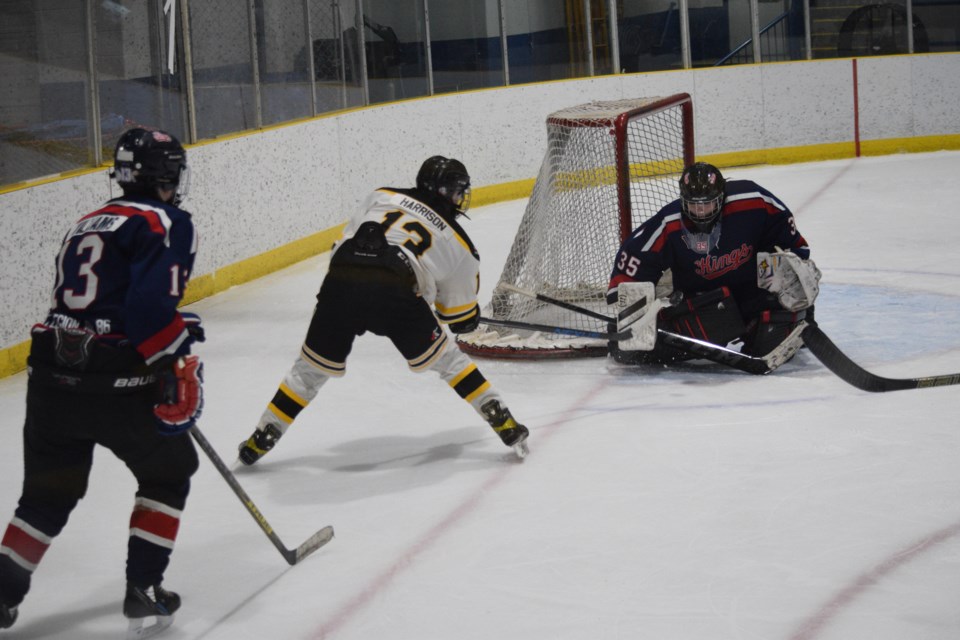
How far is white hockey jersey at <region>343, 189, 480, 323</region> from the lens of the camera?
3229mm

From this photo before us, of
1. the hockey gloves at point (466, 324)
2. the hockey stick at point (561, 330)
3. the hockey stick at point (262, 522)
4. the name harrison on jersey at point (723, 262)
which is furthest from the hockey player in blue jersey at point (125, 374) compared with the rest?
the name harrison on jersey at point (723, 262)

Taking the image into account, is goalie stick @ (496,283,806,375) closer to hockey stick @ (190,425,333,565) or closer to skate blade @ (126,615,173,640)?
hockey stick @ (190,425,333,565)

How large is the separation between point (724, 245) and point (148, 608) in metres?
2.48

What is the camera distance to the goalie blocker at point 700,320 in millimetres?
4160

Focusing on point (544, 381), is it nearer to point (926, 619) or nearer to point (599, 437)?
point (599, 437)

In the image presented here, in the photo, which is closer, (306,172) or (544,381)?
(544,381)

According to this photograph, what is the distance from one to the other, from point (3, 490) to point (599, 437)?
1696 mm

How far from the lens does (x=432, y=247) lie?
3.24 m

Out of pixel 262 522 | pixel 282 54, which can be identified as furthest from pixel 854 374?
pixel 282 54


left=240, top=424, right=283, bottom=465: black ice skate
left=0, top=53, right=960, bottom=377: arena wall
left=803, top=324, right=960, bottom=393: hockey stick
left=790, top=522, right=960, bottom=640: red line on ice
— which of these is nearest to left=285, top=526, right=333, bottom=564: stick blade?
left=240, top=424, right=283, bottom=465: black ice skate

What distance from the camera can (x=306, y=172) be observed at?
6902 millimetres

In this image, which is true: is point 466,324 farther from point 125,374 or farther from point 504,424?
point 125,374

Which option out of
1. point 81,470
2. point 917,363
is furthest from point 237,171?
point 81,470

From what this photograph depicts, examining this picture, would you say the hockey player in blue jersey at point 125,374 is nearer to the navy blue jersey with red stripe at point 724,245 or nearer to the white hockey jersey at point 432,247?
the white hockey jersey at point 432,247
